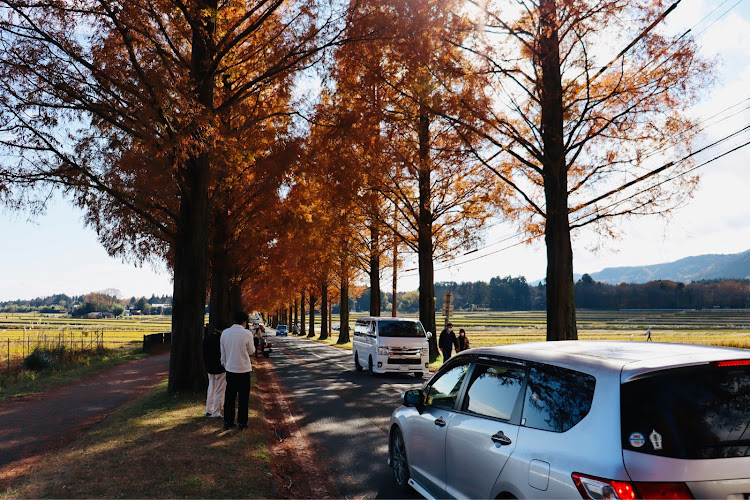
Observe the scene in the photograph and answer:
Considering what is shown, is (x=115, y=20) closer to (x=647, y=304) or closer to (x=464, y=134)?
Answer: (x=464, y=134)

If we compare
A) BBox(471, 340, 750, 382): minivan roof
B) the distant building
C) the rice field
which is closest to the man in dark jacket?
BBox(471, 340, 750, 382): minivan roof

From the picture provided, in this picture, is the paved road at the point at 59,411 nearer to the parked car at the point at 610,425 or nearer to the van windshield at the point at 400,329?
the parked car at the point at 610,425

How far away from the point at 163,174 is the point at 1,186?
3.10 meters

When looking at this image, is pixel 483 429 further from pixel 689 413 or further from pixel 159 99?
pixel 159 99

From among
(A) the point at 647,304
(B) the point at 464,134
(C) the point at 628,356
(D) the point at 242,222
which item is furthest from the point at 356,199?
(A) the point at 647,304

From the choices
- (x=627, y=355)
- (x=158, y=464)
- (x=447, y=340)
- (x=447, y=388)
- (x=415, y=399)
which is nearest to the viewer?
(x=627, y=355)

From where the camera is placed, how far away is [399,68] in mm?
13281

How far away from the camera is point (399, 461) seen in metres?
6.47

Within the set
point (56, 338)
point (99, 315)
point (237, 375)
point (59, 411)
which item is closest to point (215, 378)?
point (237, 375)

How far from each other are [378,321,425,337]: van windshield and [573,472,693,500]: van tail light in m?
16.7

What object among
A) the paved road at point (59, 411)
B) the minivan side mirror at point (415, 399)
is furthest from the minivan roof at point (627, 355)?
the paved road at point (59, 411)

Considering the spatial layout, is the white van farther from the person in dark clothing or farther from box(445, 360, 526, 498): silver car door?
box(445, 360, 526, 498): silver car door

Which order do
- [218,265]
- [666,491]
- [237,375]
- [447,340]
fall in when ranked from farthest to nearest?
[447,340]
[218,265]
[237,375]
[666,491]

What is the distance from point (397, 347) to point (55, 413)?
10325mm
